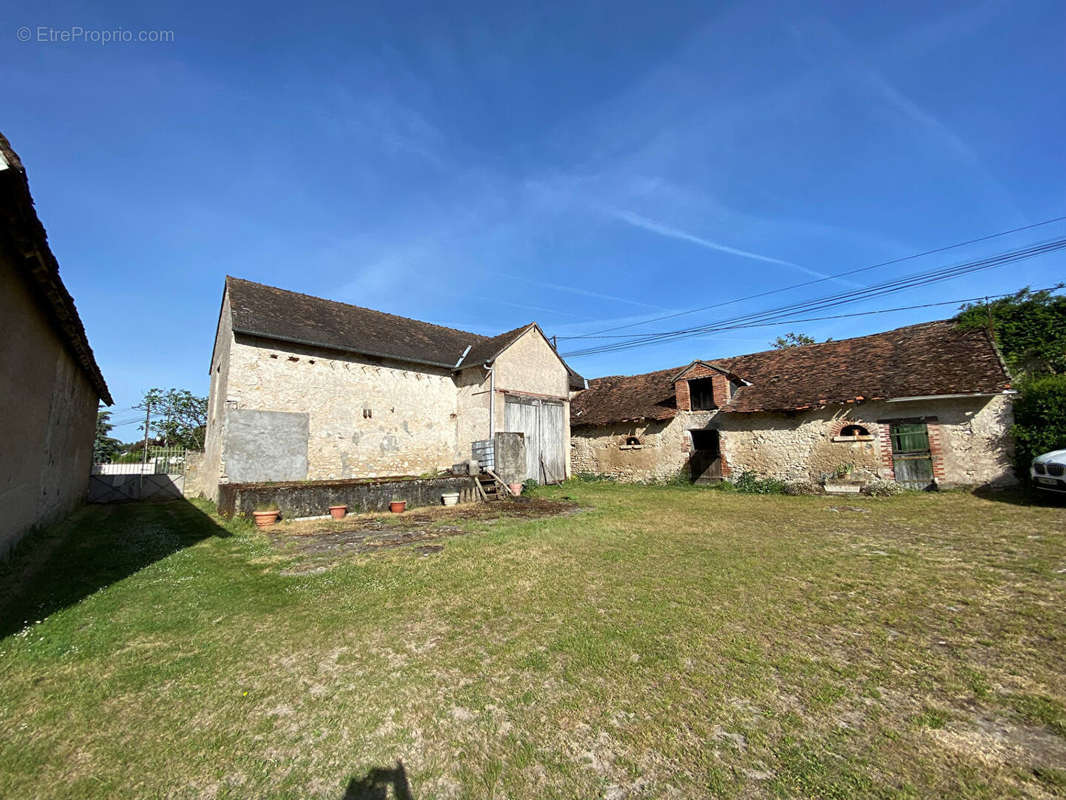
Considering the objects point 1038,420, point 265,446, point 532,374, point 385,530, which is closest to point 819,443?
point 1038,420

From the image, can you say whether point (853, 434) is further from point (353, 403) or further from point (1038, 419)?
point (353, 403)

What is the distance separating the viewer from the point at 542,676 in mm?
3170

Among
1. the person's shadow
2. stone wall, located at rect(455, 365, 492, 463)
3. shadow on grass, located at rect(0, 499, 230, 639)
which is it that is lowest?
the person's shadow

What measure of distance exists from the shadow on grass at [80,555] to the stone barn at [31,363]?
40cm

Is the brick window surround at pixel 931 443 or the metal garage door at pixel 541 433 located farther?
the metal garage door at pixel 541 433

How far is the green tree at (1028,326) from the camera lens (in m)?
14.2

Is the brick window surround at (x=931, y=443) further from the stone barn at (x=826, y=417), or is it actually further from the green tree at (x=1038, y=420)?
the green tree at (x=1038, y=420)

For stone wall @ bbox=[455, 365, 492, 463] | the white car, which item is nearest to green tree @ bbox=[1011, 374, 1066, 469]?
the white car

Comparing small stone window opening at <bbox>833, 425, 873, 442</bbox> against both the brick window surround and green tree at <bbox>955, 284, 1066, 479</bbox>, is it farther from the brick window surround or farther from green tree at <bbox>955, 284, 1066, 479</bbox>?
green tree at <bbox>955, 284, 1066, 479</bbox>

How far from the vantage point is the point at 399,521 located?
32.4 feet

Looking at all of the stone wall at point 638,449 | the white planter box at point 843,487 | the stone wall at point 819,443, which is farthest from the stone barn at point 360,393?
the white planter box at point 843,487

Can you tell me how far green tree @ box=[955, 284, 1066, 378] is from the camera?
14.2 m

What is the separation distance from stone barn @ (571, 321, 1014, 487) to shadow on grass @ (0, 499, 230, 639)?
1417 cm

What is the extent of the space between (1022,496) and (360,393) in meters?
18.2
